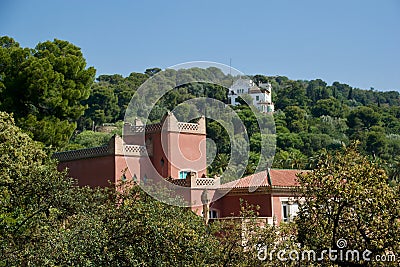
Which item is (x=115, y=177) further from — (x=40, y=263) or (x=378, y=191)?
(x=378, y=191)

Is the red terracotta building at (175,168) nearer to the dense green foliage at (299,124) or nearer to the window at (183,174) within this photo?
the window at (183,174)

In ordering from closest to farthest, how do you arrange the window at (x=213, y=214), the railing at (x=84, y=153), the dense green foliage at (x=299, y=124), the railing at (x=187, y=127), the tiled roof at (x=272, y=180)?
the tiled roof at (x=272, y=180)
the window at (x=213, y=214)
the railing at (x=84, y=153)
the railing at (x=187, y=127)
the dense green foliage at (x=299, y=124)

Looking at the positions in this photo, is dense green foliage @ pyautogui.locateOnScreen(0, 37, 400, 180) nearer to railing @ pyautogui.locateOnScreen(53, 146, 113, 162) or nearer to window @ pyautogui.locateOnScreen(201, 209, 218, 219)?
railing @ pyautogui.locateOnScreen(53, 146, 113, 162)

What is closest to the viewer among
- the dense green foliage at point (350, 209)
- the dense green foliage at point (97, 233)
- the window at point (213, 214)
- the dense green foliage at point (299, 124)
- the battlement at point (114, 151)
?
the dense green foliage at point (350, 209)

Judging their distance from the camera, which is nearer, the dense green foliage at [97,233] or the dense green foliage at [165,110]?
the dense green foliage at [97,233]

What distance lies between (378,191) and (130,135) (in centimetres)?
1834

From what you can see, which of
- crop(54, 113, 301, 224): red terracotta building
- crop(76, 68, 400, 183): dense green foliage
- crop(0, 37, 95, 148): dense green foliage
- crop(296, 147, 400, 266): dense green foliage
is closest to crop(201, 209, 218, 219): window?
crop(54, 113, 301, 224): red terracotta building

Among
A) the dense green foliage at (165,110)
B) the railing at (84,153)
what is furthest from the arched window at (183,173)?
the dense green foliage at (165,110)

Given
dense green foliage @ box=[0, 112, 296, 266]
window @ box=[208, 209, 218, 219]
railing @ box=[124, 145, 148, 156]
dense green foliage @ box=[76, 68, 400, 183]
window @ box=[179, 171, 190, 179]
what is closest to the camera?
dense green foliage @ box=[0, 112, 296, 266]

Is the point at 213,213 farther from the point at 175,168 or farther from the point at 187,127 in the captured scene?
the point at 187,127

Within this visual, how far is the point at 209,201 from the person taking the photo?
93.1 ft

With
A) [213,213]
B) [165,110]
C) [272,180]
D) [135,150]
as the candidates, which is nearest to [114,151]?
[135,150]

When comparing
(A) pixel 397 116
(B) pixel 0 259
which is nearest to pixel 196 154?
(B) pixel 0 259

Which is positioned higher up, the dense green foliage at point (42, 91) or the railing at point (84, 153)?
the dense green foliage at point (42, 91)
